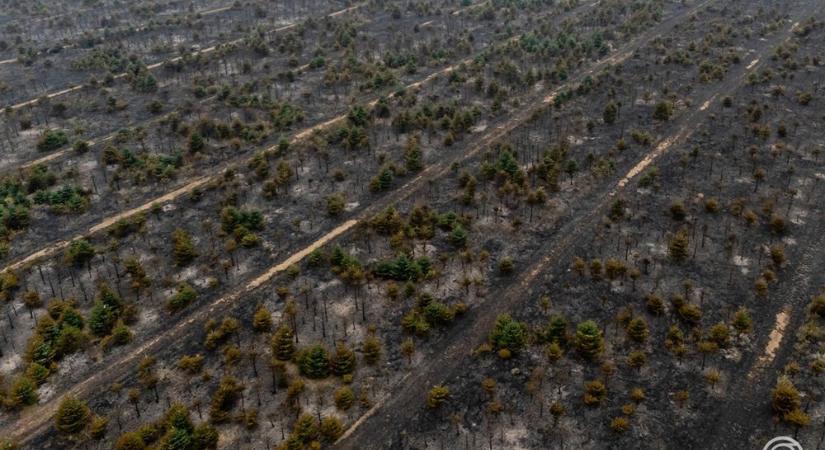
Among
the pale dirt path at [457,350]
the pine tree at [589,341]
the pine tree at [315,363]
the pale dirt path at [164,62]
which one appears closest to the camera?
the pale dirt path at [457,350]

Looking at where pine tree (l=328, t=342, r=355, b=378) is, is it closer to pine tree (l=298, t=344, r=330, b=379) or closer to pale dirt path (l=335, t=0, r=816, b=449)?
pine tree (l=298, t=344, r=330, b=379)

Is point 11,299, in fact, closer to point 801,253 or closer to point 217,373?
point 217,373

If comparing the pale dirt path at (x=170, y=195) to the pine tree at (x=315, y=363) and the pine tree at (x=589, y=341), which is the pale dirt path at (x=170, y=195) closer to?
the pine tree at (x=315, y=363)

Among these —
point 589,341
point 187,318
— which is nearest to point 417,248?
point 589,341

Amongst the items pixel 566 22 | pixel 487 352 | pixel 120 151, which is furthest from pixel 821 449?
pixel 566 22

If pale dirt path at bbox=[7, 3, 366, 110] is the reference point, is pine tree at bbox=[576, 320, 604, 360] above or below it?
below

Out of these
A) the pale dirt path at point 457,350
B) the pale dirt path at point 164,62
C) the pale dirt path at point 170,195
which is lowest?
the pale dirt path at point 457,350

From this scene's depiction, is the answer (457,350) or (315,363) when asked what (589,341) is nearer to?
(457,350)

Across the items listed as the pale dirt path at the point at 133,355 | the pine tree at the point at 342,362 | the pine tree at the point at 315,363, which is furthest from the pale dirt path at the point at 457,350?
the pale dirt path at the point at 133,355

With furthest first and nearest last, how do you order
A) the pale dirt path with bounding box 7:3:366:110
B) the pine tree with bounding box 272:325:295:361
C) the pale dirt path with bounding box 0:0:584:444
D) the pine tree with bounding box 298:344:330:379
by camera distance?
the pale dirt path with bounding box 7:3:366:110
the pine tree with bounding box 272:325:295:361
the pine tree with bounding box 298:344:330:379
the pale dirt path with bounding box 0:0:584:444

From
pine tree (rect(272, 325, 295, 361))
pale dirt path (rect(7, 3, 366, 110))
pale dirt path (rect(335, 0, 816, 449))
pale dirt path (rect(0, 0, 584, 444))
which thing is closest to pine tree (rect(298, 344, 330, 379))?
pine tree (rect(272, 325, 295, 361))

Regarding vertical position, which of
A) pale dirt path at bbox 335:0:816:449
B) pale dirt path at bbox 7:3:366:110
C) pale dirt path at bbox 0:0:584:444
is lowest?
pale dirt path at bbox 335:0:816:449
